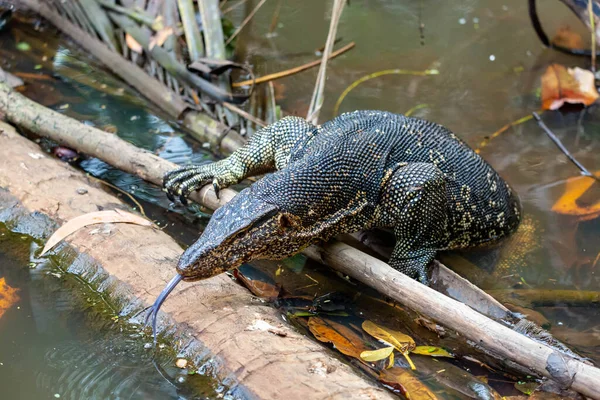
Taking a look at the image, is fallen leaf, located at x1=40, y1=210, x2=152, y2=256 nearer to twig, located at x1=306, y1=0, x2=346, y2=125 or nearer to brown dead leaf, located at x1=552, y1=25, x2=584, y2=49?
twig, located at x1=306, y1=0, x2=346, y2=125

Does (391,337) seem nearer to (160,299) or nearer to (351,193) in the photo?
(351,193)

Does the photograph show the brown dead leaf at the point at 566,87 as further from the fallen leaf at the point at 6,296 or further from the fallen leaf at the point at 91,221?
the fallen leaf at the point at 6,296

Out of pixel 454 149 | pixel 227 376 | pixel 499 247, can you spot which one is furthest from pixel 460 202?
pixel 227 376

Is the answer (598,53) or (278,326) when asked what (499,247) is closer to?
(278,326)

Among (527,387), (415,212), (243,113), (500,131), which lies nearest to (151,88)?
(243,113)

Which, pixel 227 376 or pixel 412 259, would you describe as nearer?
pixel 227 376

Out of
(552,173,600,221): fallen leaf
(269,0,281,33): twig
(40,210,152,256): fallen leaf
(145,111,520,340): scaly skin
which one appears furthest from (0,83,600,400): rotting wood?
(269,0,281,33): twig

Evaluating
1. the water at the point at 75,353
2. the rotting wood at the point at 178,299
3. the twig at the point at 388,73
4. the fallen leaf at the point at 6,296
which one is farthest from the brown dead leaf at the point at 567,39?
the fallen leaf at the point at 6,296
